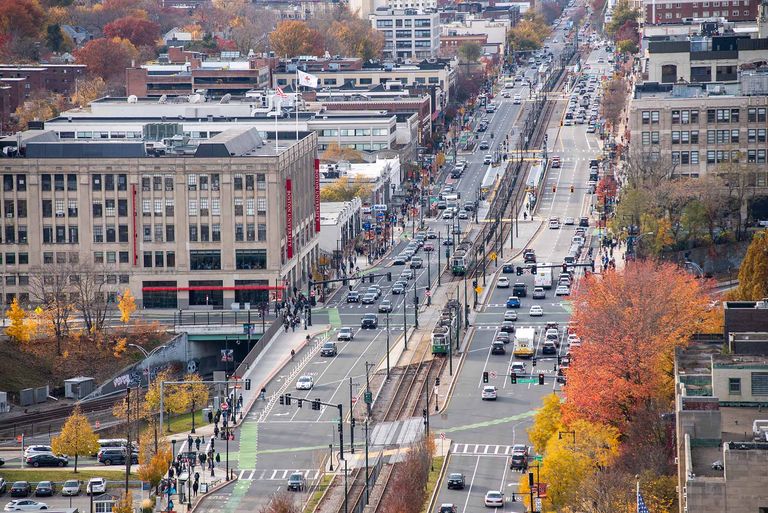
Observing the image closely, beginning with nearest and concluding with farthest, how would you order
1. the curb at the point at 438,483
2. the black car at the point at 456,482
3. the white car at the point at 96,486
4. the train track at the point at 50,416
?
the curb at the point at 438,483
the black car at the point at 456,482
the white car at the point at 96,486
the train track at the point at 50,416

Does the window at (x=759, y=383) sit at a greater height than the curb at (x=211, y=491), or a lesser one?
greater

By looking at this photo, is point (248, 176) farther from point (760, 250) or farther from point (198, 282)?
point (760, 250)

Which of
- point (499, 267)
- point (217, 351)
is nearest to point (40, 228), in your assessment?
point (217, 351)

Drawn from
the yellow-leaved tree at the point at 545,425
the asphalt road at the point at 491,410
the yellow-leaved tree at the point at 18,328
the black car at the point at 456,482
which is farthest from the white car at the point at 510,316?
the black car at the point at 456,482

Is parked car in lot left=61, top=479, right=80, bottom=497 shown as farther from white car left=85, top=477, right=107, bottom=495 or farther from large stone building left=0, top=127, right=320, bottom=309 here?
large stone building left=0, top=127, right=320, bottom=309

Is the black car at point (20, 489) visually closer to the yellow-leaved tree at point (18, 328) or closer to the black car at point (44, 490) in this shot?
the black car at point (44, 490)

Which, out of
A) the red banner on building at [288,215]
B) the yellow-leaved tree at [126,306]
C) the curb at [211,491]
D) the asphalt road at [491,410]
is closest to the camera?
the curb at [211,491]

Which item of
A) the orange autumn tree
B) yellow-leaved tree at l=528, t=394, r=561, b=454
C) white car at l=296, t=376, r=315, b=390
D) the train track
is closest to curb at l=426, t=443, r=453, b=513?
yellow-leaved tree at l=528, t=394, r=561, b=454

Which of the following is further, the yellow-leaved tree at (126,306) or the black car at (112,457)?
the yellow-leaved tree at (126,306)
